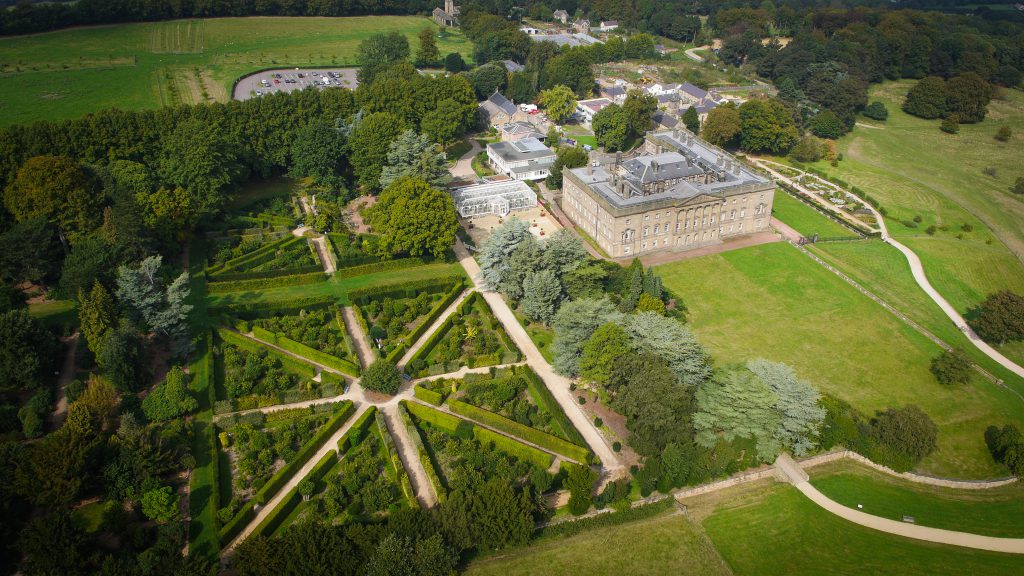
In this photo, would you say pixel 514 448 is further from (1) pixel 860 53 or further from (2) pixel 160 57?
(1) pixel 860 53

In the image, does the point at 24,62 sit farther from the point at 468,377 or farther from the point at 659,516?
the point at 659,516

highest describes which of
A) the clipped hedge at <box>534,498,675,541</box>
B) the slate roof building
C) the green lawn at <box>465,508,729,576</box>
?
the slate roof building

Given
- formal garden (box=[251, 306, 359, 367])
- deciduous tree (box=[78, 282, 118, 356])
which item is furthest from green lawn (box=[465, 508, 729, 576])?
deciduous tree (box=[78, 282, 118, 356])

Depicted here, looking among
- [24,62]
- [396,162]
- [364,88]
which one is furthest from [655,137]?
[24,62]

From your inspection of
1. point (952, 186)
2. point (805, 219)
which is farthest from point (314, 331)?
point (952, 186)

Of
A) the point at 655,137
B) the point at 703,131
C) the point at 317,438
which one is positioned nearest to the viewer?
the point at 317,438

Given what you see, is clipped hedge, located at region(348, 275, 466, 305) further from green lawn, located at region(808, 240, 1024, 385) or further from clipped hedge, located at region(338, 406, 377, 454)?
green lawn, located at region(808, 240, 1024, 385)
